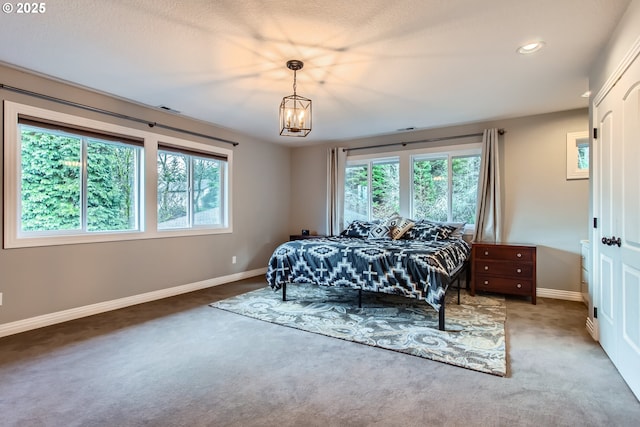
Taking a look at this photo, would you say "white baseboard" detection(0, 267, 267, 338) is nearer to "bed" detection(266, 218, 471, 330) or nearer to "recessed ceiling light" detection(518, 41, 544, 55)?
"bed" detection(266, 218, 471, 330)

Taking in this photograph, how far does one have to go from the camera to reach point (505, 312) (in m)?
3.51

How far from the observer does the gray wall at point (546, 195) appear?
4.07 metres

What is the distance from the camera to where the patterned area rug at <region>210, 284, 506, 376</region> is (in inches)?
98.7

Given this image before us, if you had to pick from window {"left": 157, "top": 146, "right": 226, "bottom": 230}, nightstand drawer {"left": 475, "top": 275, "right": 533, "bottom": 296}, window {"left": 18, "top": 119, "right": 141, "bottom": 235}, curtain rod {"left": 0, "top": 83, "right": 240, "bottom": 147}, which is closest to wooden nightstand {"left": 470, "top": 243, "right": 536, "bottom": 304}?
nightstand drawer {"left": 475, "top": 275, "right": 533, "bottom": 296}

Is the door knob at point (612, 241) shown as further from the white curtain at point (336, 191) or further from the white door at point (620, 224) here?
the white curtain at point (336, 191)

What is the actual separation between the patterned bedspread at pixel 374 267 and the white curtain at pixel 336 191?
186 centimetres

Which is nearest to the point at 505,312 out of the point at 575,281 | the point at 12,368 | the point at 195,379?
the point at 575,281

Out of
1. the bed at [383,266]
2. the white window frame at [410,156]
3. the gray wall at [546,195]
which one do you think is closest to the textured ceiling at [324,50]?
the gray wall at [546,195]

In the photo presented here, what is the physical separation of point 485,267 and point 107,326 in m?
4.28

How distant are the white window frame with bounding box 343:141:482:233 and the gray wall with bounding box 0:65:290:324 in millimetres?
1893

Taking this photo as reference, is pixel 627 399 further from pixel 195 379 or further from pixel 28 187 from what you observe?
pixel 28 187

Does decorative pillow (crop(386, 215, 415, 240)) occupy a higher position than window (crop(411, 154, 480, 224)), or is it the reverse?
window (crop(411, 154, 480, 224))

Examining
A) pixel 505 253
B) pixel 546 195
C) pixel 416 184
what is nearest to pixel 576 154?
pixel 546 195

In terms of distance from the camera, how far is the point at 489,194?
4484 mm
